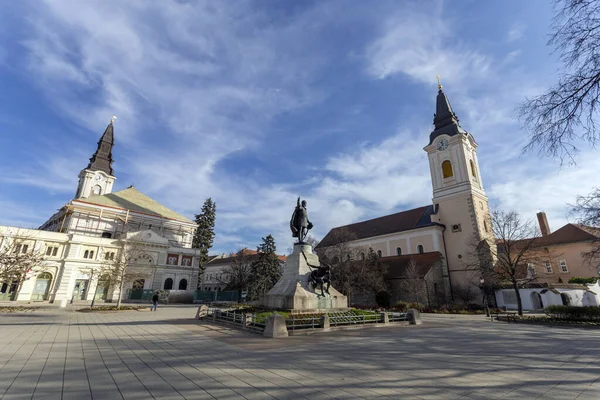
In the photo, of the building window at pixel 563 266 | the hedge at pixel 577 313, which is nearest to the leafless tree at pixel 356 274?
the hedge at pixel 577 313

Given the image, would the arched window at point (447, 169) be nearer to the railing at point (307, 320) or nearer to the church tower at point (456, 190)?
the church tower at point (456, 190)

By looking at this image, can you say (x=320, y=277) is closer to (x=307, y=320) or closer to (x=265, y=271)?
(x=307, y=320)

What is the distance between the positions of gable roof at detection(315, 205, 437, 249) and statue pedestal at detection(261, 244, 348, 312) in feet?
96.7

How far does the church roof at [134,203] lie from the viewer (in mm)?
50031

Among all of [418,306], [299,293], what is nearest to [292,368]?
[299,293]

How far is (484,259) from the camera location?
3278cm

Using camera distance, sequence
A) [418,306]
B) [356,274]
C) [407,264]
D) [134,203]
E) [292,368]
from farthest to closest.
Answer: [134,203], [407,264], [356,274], [418,306], [292,368]

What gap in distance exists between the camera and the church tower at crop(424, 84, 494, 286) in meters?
38.0

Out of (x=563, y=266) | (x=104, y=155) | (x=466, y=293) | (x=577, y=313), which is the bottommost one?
(x=577, y=313)

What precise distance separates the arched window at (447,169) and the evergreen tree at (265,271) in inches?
1123

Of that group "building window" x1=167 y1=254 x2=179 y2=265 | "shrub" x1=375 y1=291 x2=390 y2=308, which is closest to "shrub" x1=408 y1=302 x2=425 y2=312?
"shrub" x1=375 y1=291 x2=390 y2=308

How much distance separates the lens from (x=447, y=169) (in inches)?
1695

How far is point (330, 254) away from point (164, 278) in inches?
1034

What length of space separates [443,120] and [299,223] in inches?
1506
